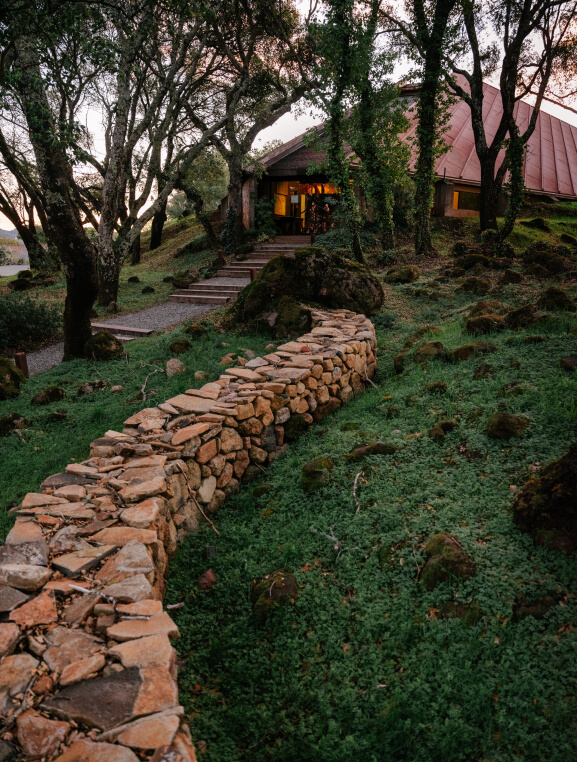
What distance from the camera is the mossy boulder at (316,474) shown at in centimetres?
407

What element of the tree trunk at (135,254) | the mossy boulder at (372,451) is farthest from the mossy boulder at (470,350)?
the tree trunk at (135,254)

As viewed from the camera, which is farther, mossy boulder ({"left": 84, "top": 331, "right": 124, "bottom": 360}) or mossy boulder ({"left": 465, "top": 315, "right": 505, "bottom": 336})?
mossy boulder ({"left": 84, "top": 331, "right": 124, "bottom": 360})

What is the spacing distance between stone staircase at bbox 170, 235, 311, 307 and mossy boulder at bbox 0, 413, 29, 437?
23.6 ft

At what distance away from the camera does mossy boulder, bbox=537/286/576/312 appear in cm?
688

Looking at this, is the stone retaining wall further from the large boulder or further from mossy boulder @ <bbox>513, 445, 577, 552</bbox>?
the large boulder

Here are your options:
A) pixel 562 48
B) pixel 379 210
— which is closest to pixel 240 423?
pixel 379 210

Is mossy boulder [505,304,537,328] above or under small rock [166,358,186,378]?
above

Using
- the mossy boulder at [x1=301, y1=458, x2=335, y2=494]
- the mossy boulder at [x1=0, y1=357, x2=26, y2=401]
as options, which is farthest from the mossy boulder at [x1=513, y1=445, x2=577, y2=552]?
the mossy boulder at [x1=0, y1=357, x2=26, y2=401]

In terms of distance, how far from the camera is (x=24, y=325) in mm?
10406

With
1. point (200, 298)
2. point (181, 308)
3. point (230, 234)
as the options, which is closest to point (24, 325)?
point (181, 308)

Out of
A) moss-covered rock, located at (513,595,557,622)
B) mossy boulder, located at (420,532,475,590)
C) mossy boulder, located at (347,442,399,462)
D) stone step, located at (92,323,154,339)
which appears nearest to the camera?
moss-covered rock, located at (513,595,557,622)

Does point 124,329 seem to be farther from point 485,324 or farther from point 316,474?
point 316,474

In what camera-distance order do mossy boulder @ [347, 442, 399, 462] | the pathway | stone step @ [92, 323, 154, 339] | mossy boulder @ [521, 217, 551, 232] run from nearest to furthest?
mossy boulder @ [347, 442, 399, 462] → the pathway → stone step @ [92, 323, 154, 339] → mossy boulder @ [521, 217, 551, 232]

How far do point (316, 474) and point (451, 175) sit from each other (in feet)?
58.6
